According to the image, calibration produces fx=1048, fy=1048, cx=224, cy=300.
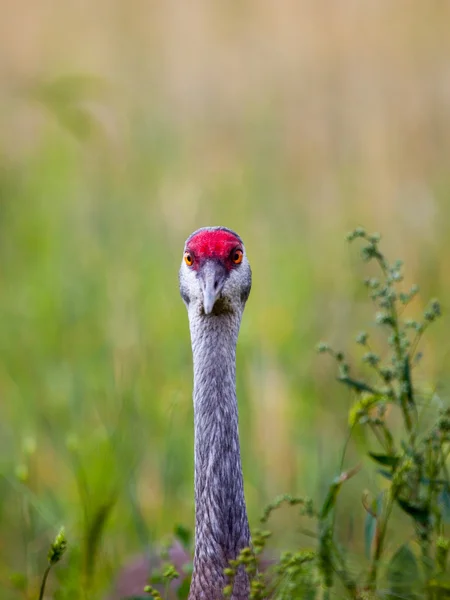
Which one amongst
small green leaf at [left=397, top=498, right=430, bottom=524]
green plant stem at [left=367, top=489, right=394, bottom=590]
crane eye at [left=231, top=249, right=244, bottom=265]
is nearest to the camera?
green plant stem at [left=367, top=489, right=394, bottom=590]

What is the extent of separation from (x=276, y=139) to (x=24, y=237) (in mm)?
1744

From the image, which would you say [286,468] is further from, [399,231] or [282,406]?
[399,231]

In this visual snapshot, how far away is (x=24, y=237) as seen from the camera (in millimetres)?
5770

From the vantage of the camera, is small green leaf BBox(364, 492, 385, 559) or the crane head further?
the crane head

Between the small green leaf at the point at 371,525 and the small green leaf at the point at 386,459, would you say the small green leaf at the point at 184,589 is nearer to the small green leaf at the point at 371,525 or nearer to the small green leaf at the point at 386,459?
the small green leaf at the point at 371,525

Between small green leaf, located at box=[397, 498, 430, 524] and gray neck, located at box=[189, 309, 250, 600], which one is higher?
gray neck, located at box=[189, 309, 250, 600]

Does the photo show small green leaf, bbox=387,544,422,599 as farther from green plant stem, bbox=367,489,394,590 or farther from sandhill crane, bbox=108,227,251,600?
sandhill crane, bbox=108,227,251,600

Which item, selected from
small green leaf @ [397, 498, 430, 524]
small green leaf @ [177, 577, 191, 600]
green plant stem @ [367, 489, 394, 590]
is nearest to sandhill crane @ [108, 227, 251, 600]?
small green leaf @ [177, 577, 191, 600]

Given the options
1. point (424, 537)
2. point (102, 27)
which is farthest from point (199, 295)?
point (102, 27)

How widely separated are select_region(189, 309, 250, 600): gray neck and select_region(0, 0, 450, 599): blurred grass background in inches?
10.9

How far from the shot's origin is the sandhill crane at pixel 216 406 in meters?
2.75

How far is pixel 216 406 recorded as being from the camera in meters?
2.88

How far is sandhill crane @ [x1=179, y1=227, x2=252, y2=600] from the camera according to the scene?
275 centimetres

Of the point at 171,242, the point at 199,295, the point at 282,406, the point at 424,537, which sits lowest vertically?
the point at 424,537
